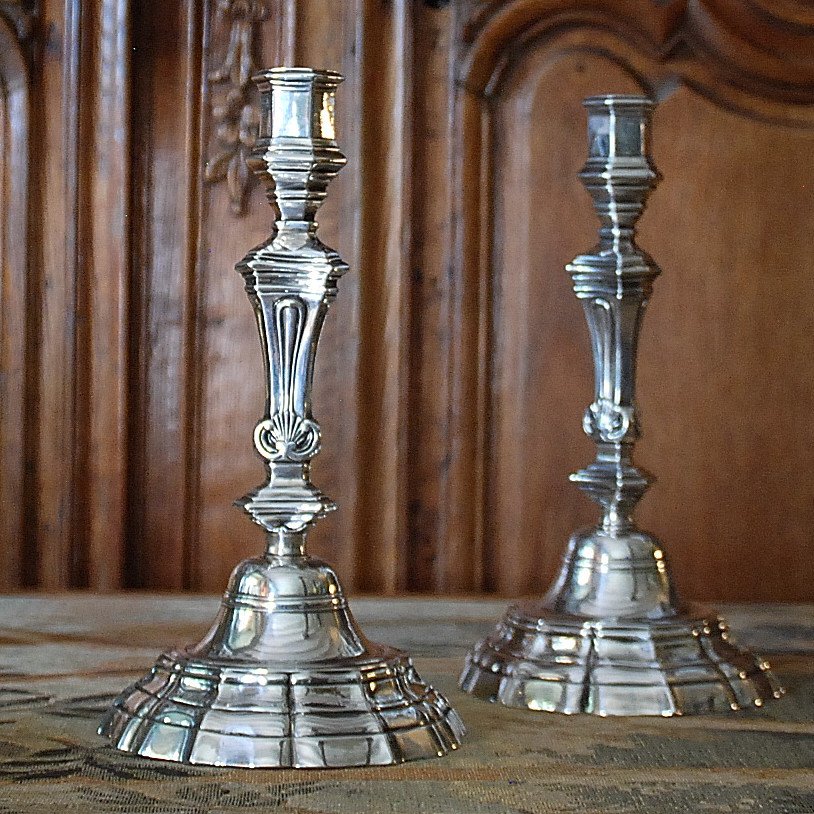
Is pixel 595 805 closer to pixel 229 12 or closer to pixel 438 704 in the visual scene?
pixel 438 704

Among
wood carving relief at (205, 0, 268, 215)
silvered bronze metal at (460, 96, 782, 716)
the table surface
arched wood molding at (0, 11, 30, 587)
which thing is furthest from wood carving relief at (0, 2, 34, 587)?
silvered bronze metal at (460, 96, 782, 716)

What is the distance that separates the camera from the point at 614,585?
0.79 m

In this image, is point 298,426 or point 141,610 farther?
point 141,610

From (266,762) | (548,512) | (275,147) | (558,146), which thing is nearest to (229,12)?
(558,146)

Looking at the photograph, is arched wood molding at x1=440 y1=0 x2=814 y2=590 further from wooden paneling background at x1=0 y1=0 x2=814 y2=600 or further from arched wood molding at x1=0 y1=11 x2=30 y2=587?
arched wood molding at x1=0 y1=11 x2=30 y2=587

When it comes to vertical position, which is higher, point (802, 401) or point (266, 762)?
point (802, 401)

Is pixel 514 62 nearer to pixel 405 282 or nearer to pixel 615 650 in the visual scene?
pixel 405 282

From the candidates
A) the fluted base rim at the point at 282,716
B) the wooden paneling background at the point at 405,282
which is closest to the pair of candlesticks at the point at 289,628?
the fluted base rim at the point at 282,716

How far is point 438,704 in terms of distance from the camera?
2.22ft

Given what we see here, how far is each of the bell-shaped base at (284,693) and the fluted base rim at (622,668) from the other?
0.35 feet

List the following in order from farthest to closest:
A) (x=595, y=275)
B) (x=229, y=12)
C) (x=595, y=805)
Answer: (x=229, y=12), (x=595, y=275), (x=595, y=805)

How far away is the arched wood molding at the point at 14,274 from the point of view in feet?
3.91

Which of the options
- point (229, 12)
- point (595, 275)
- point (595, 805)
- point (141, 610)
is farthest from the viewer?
point (229, 12)

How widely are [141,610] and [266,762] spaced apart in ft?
1.53
